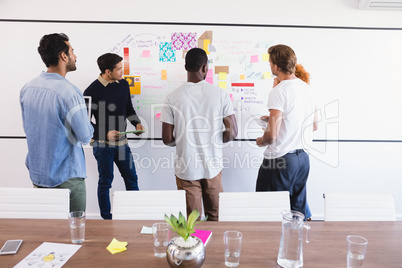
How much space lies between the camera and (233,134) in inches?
89.3

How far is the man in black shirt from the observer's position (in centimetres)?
287

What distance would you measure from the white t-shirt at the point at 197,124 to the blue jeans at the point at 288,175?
0.37 m

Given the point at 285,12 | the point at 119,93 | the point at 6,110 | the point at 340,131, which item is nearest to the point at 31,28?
the point at 6,110

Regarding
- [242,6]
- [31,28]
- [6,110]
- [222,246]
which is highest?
[242,6]

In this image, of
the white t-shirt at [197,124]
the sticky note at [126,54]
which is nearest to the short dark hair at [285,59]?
the white t-shirt at [197,124]

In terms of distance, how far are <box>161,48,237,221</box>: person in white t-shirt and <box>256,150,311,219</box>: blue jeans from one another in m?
0.35

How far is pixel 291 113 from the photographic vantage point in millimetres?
2080

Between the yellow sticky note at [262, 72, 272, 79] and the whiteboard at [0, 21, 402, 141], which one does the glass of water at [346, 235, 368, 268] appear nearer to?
the whiteboard at [0, 21, 402, 141]

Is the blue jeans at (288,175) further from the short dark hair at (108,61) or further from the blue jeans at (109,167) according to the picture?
the short dark hair at (108,61)

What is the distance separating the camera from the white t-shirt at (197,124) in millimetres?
2109

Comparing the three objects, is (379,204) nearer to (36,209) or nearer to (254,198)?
(254,198)

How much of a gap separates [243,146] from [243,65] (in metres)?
0.84

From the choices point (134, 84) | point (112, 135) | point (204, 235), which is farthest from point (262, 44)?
point (204, 235)

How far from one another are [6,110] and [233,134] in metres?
2.42
